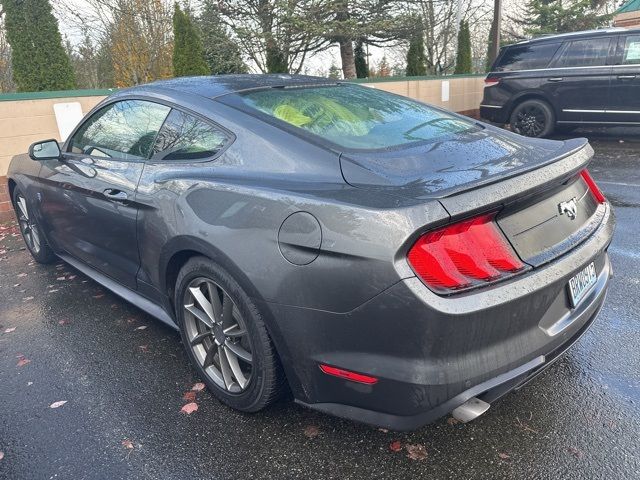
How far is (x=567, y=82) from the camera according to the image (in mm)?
9148

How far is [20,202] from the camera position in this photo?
16.2 feet

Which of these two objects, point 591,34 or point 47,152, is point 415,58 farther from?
point 47,152

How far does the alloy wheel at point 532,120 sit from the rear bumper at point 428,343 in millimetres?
8428

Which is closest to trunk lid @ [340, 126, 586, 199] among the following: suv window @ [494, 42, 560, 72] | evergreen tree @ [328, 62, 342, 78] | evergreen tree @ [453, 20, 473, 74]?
suv window @ [494, 42, 560, 72]

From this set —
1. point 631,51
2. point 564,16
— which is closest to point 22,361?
point 631,51

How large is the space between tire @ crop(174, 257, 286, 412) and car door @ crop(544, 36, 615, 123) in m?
8.81

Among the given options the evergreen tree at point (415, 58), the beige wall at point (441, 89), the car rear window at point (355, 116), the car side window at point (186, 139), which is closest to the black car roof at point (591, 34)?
the beige wall at point (441, 89)

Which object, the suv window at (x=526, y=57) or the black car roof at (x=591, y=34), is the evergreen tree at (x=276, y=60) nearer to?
the suv window at (x=526, y=57)

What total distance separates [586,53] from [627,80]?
34.7 inches

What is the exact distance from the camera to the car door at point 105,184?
2.91 meters

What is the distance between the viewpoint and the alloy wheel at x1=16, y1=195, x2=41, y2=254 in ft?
15.5

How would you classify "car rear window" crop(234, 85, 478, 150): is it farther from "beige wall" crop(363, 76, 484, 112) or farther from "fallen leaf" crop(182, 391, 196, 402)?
"beige wall" crop(363, 76, 484, 112)

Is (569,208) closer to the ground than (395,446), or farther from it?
farther from it

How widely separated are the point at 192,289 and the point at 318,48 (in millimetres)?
15926
